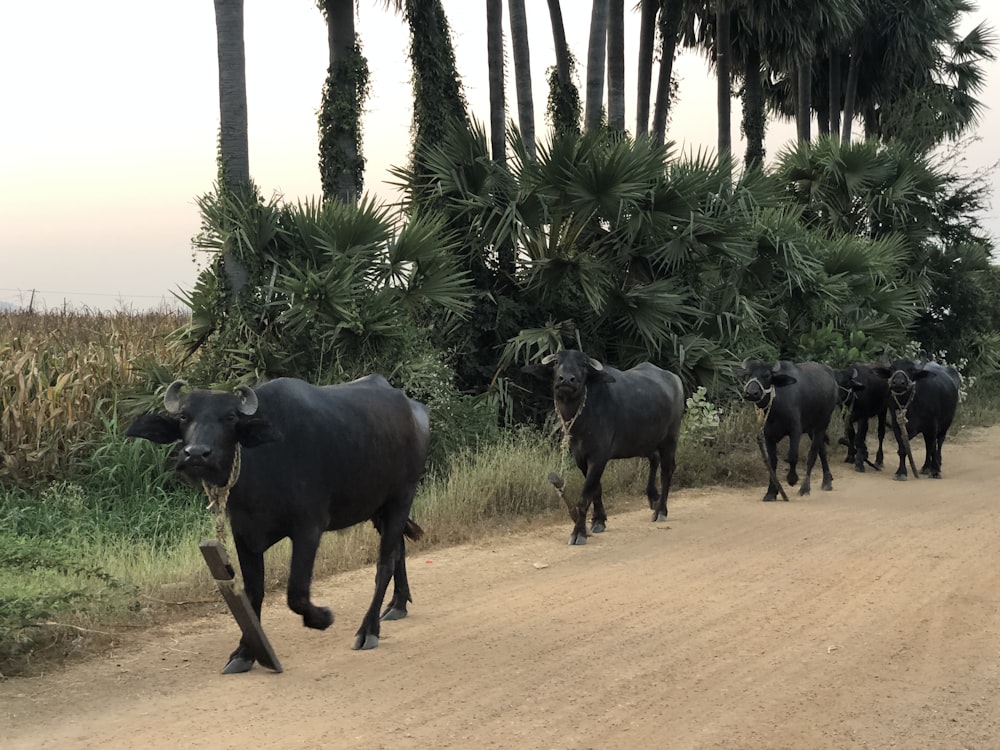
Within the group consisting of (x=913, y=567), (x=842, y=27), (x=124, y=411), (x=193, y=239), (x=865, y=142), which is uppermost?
(x=842, y=27)

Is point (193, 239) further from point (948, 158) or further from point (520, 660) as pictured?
point (948, 158)

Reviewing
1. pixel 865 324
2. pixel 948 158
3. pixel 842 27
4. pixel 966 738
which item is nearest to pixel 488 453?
pixel 966 738

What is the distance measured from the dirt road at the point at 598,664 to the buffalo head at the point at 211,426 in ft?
3.83

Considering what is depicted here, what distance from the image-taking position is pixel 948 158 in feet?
82.4

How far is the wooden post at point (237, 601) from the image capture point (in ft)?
16.9

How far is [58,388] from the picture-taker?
444 inches

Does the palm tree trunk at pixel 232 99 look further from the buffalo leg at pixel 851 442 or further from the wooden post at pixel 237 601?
the buffalo leg at pixel 851 442

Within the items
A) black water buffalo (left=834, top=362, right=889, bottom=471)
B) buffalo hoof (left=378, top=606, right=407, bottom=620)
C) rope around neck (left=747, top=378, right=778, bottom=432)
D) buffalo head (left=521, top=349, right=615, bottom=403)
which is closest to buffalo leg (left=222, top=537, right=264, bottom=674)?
buffalo hoof (left=378, top=606, right=407, bottom=620)

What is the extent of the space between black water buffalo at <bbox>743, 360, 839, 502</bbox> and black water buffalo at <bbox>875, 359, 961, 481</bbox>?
1.14 metres

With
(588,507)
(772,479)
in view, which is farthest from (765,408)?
Result: (588,507)

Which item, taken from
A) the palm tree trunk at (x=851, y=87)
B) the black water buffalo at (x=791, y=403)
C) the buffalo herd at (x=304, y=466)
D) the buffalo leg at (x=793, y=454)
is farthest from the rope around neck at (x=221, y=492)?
the palm tree trunk at (x=851, y=87)

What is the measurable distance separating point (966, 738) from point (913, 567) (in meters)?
3.75

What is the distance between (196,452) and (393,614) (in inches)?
91.6

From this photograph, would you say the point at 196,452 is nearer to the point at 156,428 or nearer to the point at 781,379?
the point at 156,428
